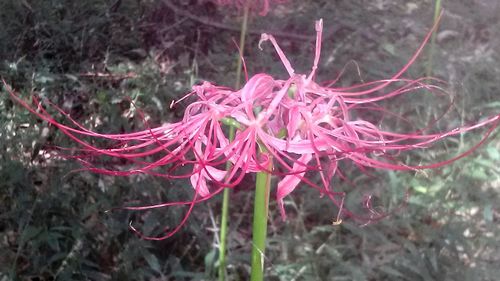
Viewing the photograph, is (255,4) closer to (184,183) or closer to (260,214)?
(184,183)

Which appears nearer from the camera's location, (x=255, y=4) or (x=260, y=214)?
(x=260, y=214)

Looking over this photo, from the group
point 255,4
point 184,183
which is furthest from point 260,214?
point 255,4

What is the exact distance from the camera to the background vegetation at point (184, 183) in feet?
5.38

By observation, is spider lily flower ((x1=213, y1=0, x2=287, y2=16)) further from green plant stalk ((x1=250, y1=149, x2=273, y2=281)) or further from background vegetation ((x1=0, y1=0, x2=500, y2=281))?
green plant stalk ((x1=250, y1=149, x2=273, y2=281))

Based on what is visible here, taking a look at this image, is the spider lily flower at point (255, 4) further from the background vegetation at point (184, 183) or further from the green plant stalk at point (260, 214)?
the green plant stalk at point (260, 214)

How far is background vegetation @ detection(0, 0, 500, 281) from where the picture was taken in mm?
1639

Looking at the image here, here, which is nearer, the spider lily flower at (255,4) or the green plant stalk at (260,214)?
the green plant stalk at (260,214)

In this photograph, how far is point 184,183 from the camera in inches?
66.2

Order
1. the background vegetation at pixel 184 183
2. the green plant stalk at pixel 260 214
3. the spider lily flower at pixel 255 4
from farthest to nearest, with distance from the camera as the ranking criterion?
1. the background vegetation at pixel 184 183
2. the spider lily flower at pixel 255 4
3. the green plant stalk at pixel 260 214

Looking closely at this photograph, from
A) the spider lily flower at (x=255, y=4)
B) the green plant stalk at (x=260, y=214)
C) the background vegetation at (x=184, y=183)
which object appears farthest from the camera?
the background vegetation at (x=184, y=183)

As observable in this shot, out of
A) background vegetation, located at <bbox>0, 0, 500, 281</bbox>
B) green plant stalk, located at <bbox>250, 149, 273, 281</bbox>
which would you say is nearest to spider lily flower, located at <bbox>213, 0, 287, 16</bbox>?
background vegetation, located at <bbox>0, 0, 500, 281</bbox>

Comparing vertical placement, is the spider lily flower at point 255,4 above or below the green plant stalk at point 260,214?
above

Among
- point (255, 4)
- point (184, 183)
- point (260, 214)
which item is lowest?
point (184, 183)

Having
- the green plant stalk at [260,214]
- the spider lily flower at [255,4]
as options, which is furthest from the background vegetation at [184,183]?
the green plant stalk at [260,214]
